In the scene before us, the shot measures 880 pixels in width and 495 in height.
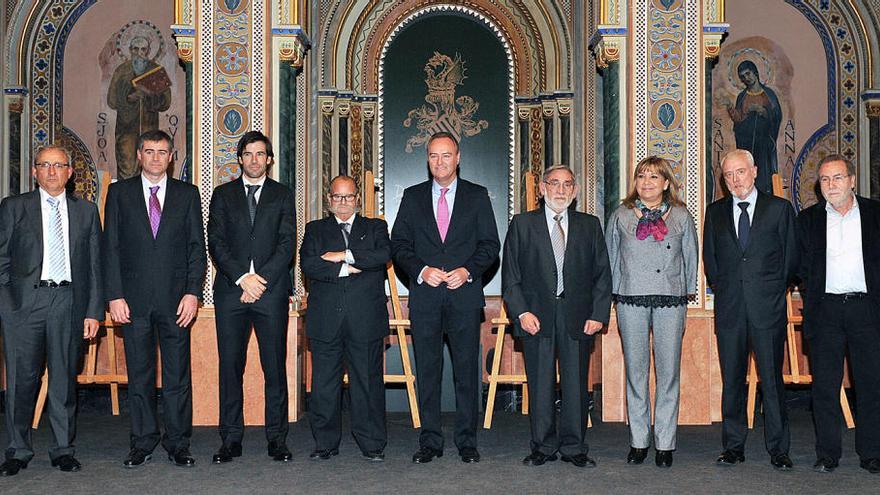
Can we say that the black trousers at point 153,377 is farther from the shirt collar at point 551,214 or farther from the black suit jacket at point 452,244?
the shirt collar at point 551,214

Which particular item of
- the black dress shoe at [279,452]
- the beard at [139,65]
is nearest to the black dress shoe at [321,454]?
the black dress shoe at [279,452]

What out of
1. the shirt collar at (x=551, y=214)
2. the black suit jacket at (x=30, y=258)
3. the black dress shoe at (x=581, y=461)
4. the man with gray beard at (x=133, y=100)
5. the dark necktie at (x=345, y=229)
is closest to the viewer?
the black suit jacket at (x=30, y=258)

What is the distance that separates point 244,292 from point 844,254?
3087mm

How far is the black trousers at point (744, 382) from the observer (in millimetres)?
4977

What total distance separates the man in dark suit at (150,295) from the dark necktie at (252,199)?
0.36 m

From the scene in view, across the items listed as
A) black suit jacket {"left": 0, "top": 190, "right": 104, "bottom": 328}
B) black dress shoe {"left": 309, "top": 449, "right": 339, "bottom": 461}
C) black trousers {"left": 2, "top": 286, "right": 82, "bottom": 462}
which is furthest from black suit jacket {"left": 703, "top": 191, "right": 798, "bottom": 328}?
black trousers {"left": 2, "top": 286, "right": 82, "bottom": 462}

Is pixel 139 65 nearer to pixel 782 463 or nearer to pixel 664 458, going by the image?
pixel 664 458

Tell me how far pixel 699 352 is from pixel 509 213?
11.0ft

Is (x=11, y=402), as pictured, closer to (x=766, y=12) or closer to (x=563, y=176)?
(x=563, y=176)

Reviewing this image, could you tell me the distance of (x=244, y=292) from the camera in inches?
201

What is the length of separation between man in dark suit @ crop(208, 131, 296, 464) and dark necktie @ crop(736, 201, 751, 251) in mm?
2365

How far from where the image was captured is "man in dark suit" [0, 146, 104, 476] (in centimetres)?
488

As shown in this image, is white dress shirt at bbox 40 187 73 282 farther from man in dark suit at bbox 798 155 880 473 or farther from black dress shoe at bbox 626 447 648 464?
man in dark suit at bbox 798 155 880 473

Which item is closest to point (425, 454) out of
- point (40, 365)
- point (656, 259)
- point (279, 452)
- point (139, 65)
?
point (279, 452)
